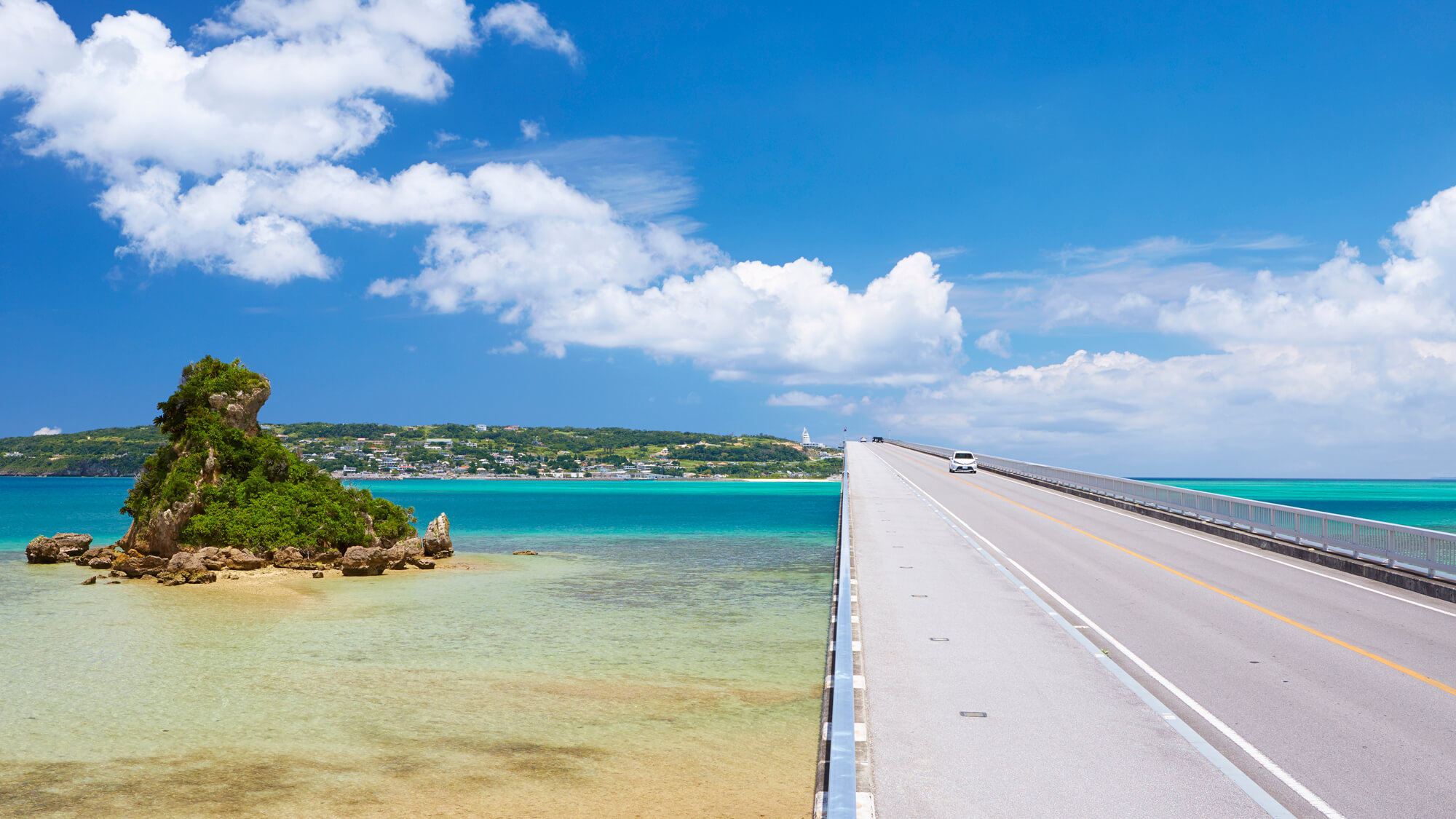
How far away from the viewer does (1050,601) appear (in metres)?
16.0

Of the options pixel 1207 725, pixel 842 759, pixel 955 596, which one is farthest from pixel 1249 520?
pixel 842 759

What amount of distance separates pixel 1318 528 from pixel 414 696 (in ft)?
72.8

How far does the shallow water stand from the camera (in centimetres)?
1138

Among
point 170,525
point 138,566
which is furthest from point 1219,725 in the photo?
point 170,525

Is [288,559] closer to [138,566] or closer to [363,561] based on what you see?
[363,561]

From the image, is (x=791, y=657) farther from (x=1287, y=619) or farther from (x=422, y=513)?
(x=422, y=513)

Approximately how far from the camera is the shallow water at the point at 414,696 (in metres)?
11.4

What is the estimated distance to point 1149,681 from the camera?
34.6 feet

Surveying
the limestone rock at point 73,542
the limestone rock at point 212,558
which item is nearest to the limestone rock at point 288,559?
the limestone rock at point 212,558

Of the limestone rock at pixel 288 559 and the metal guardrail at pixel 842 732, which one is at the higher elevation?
the metal guardrail at pixel 842 732

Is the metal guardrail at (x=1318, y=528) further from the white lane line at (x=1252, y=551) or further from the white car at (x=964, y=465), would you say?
the white car at (x=964, y=465)

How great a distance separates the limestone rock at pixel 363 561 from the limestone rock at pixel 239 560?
127 inches

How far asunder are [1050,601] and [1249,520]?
50.9 feet

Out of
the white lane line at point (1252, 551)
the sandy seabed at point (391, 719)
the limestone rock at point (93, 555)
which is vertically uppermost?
the white lane line at point (1252, 551)
